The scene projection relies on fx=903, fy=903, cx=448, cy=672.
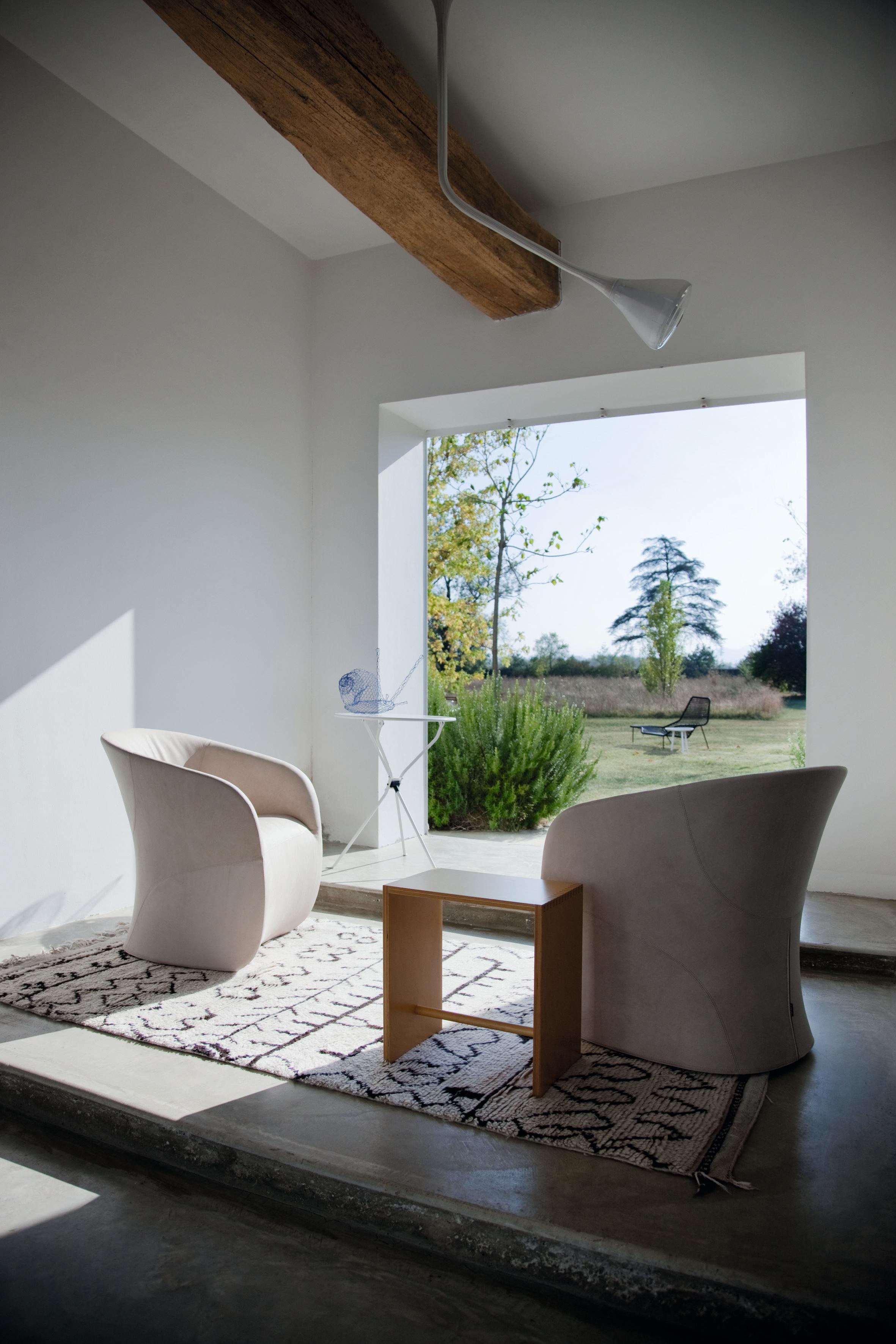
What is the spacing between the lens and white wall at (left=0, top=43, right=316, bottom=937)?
11.0 ft

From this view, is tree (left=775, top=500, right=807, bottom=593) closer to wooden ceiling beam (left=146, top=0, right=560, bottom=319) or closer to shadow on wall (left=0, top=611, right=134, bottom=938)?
wooden ceiling beam (left=146, top=0, right=560, bottom=319)

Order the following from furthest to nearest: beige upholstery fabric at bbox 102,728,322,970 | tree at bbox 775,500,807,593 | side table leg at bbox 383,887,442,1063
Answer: tree at bbox 775,500,807,593, beige upholstery fabric at bbox 102,728,322,970, side table leg at bbox 383,887,442,1063

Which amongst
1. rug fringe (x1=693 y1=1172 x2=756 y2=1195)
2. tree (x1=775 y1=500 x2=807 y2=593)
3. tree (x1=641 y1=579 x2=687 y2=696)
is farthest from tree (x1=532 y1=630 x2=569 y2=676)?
rug fringe (x1=693 y1=1172 x2=756 y2=1195)

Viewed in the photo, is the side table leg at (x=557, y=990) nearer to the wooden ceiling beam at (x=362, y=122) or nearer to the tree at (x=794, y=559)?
the wooden ceiling beam at (x=362, y=122)

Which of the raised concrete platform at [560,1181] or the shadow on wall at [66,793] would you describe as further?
the shadow on wall at [66,793]

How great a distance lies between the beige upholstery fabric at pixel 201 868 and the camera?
9.75 ft

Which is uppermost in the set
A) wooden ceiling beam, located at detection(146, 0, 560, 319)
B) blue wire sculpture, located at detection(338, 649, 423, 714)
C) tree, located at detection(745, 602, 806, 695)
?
wooden ceiling beam, located at detection(146, 0, 560, 319)

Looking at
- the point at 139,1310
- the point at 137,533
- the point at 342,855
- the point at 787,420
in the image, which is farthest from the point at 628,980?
the point at 787,420

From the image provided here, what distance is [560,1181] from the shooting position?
5.82 ft

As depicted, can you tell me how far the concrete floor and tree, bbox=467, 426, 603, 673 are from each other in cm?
436

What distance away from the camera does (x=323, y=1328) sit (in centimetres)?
153

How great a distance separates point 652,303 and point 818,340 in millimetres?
1601

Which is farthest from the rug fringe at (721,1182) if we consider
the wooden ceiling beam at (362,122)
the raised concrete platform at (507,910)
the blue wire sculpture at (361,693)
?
the wooden ceiling beam at (362,122)

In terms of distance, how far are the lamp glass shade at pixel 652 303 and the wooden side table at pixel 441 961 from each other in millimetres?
1675
